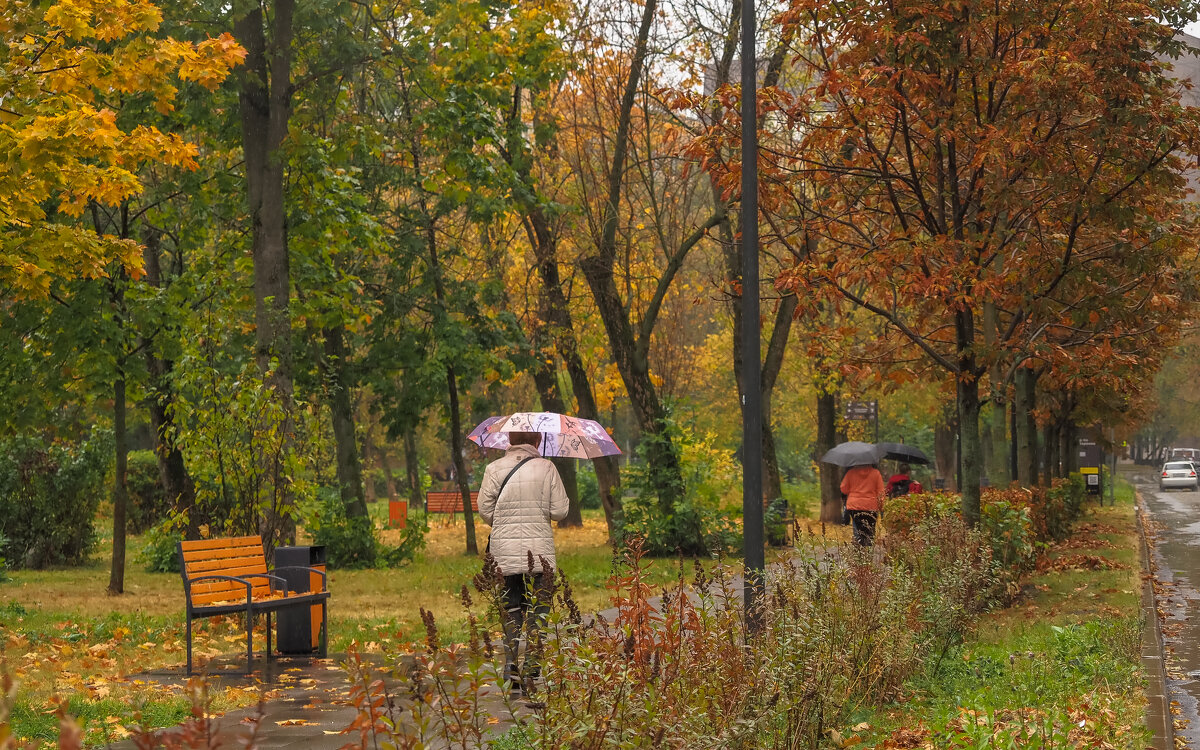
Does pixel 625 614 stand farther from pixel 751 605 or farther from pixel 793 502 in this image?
pixel 793 502

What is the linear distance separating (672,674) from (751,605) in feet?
5.60

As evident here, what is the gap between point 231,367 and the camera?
1591 centimetres

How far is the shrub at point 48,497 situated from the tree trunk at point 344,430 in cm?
415

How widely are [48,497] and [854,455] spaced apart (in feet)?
45.3

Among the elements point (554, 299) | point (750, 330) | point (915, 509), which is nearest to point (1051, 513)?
point (915, 509)

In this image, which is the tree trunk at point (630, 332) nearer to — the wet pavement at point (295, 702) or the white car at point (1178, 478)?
the wet pavement at point (295, 702)

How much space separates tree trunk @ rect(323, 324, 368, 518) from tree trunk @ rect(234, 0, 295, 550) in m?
6.97

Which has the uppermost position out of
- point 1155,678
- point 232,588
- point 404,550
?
point 232,588

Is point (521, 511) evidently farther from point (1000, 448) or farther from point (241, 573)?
point (1000, 448)

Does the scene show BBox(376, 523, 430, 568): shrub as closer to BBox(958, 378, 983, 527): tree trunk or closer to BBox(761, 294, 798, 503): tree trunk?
BBox(761, 294, 798, 503): tree trunk

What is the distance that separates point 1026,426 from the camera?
2581cm

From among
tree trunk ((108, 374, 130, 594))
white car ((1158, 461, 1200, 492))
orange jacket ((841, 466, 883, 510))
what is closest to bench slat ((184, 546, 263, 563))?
tree trunk ((108, 374, 130, 594))

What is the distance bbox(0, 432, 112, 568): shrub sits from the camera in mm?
21047

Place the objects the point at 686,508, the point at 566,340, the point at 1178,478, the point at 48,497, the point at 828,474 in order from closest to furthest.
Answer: the point at 686,508, the point at 48,497, the point at 566,340, the point at 828,474, the point at 1178,478
